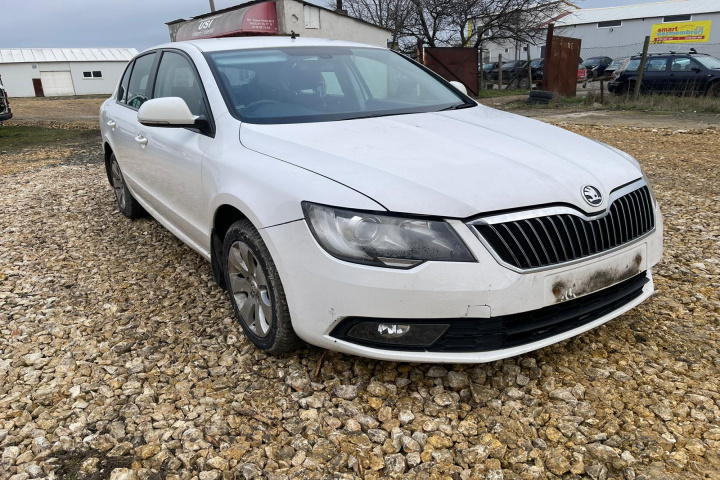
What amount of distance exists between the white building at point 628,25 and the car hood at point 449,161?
36.7 meters

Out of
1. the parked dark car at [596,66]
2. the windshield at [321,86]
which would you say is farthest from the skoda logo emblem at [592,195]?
the parked dark car at [596,66]

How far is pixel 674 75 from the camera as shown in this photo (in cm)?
1454

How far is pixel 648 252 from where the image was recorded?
255 cm

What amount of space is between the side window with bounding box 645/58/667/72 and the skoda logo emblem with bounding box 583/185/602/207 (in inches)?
587

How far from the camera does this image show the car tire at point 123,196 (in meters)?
5.02

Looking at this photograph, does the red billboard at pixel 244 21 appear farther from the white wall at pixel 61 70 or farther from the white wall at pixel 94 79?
the white wall at pixel 94 79

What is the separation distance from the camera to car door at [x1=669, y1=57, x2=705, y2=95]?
14141 mm

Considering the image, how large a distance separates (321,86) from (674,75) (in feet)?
47.6

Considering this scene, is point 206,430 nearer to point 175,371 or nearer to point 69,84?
point 175,371


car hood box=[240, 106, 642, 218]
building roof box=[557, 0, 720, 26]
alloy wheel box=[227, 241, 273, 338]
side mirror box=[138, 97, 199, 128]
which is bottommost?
alloy wheel box=[227, 241, 273, 338]

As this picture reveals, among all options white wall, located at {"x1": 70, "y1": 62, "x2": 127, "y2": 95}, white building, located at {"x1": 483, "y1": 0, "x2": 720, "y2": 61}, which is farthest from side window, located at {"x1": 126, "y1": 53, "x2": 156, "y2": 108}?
white wall, located at {"x1": 70, "y1": 62, "x2": 127, "y2": 95}

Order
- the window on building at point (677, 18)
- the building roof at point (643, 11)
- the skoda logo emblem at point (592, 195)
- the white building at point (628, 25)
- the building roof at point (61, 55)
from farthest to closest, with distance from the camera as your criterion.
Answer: the building roof at point (61, 55) → the window on building at point (677, 18) → the building roof at point (643, 11) → the white building at point (628, 25) → the skoda logo emblem at point (592, 195)

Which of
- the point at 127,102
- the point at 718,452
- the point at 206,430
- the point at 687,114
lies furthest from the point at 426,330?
the point at 687,114

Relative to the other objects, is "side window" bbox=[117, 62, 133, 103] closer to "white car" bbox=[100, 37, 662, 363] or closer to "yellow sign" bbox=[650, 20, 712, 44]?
"white car" bbox=[100, 37, 662, 363]
